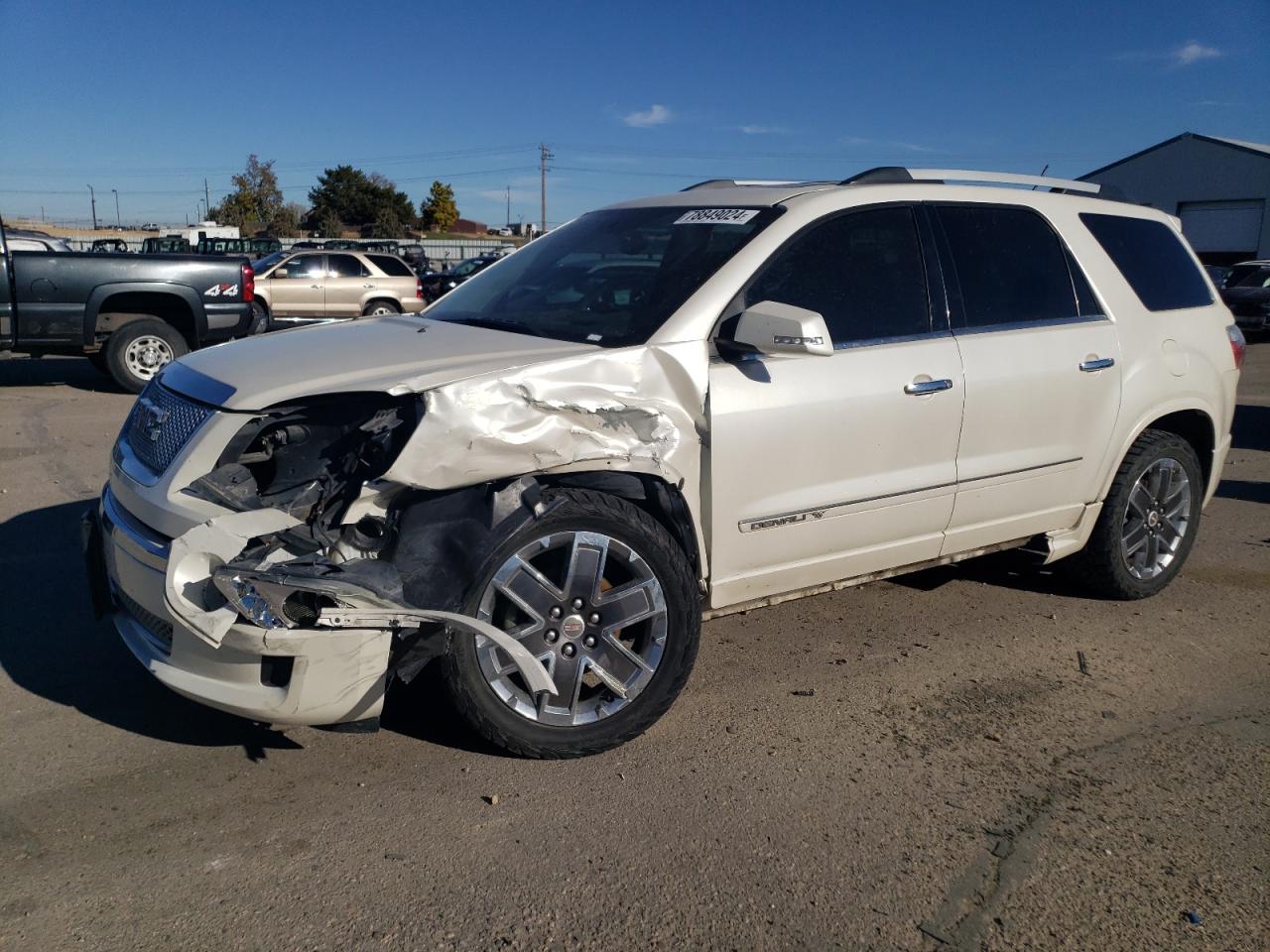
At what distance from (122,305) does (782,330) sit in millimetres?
9856

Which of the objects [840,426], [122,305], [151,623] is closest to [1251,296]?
[122,305]

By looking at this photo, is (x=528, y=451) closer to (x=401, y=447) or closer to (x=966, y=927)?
(x=401, y=447)

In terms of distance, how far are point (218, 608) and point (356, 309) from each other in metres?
17.6

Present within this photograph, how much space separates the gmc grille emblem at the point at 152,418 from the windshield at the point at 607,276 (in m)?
1.24

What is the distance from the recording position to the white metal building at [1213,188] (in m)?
40.0

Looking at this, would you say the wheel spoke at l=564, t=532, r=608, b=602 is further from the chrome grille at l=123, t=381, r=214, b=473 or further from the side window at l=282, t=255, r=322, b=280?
the side window at l=282, t=255, r=322, b=280

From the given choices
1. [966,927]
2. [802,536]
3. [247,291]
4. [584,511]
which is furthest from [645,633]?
[247,291]

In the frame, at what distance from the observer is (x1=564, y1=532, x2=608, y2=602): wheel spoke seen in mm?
3385

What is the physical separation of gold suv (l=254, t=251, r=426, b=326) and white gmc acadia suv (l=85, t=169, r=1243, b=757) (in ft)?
51.6

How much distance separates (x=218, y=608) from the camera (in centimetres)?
298

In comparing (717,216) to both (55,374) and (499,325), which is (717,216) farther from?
(55,374)

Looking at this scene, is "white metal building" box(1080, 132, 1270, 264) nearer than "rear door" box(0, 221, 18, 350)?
No

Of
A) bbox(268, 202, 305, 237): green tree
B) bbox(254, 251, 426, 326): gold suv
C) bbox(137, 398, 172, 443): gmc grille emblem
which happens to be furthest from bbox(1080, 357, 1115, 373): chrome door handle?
bbox(268, 202, 305, 237): green tree

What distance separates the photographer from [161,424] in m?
3.56
